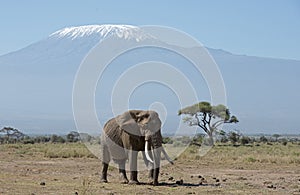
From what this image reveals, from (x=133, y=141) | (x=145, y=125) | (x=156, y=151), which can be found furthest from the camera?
(x=133, y=141)

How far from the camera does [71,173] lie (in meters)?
25.2

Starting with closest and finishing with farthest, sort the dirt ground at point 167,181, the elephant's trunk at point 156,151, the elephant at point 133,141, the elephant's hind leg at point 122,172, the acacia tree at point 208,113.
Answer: the dirt ground at point 167,181
the elephant's trunk at point 156,151
the elephant at point 133,141
the elephant's hind leg at point 122,172
the acacia tree at point 208,113

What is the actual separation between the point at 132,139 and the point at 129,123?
0.54 meters

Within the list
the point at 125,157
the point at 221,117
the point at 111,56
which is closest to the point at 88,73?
the point at 111,56

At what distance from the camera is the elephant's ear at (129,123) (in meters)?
20.4

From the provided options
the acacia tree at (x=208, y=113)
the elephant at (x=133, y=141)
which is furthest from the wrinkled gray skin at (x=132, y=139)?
the acacia tree at (x=208, y=113)

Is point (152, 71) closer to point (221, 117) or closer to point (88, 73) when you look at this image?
point (88, 73)

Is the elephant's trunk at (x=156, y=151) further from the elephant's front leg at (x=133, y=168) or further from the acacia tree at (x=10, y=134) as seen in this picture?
the acacia tree at (x=10, y=134)

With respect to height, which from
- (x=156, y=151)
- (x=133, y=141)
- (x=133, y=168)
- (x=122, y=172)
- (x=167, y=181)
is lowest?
(x=167, y=181)

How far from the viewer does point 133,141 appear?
20.5 metres

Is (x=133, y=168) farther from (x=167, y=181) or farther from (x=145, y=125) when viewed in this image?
(x=167, y=181)

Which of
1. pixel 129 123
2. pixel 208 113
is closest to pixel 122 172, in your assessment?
pixel 129 123

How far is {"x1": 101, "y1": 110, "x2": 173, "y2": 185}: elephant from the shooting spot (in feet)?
64.0

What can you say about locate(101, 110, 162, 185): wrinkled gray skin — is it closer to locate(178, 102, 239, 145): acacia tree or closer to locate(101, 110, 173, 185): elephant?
locate(101, 110, 173, 185): elephant
